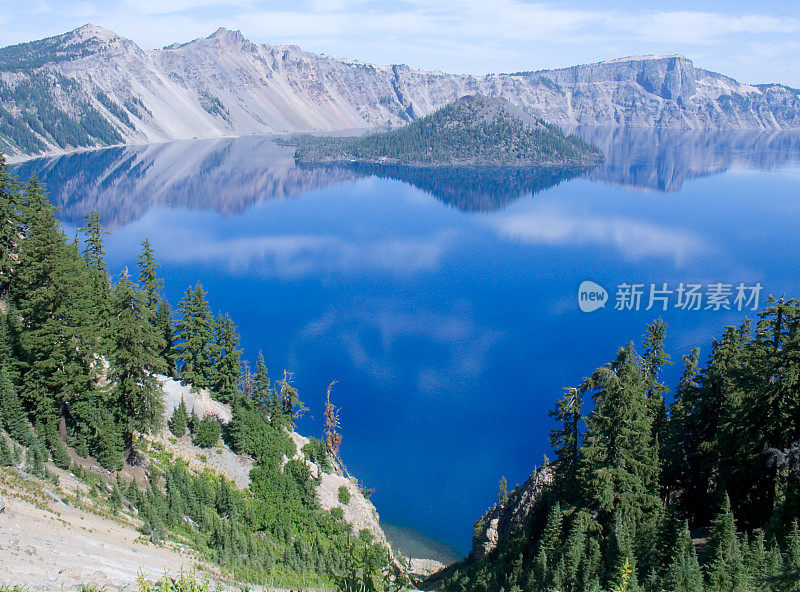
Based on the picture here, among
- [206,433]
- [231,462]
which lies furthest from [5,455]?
[231,462]

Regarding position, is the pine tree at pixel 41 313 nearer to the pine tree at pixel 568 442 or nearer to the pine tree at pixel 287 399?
the pine tree at pixel 287 399

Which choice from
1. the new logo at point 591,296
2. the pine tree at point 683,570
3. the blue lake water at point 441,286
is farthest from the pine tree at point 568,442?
the new logo at point 591,296

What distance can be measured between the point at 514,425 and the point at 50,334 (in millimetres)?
39755

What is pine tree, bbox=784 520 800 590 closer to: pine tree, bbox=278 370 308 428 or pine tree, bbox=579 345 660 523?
pine tree, bbox=579 345 660 523

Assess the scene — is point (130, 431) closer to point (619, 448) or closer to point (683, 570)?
point (619, 448)

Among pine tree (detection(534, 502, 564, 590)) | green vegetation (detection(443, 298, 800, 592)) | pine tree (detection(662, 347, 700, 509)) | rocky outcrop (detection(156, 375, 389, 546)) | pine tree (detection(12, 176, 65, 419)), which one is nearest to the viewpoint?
green vegetation (detection(443, 298, 800, 592))

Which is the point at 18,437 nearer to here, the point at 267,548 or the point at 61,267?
the point at 61,267

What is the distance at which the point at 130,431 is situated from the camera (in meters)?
30.7

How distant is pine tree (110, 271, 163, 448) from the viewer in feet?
97.8

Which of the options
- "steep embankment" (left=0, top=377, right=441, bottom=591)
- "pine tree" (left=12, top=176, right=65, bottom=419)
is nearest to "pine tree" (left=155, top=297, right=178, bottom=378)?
"steep embankment" (left=0, top=377, right=441, bottom=591)

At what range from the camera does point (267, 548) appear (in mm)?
29000

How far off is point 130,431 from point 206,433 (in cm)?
669

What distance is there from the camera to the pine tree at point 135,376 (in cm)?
2980

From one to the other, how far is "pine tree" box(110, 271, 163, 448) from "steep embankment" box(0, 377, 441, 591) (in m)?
2.66
